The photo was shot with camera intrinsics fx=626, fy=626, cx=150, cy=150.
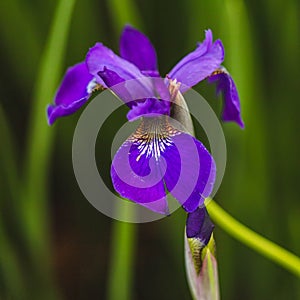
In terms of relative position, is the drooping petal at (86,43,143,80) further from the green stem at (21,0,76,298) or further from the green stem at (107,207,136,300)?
the green stem at (107,207,136,300)

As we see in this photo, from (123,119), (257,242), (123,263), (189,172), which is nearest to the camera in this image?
(189,172)

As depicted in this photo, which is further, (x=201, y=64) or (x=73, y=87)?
(x=73, y=87)

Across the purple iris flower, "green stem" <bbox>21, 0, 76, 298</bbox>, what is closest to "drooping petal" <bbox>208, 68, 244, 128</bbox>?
the purple iris flower

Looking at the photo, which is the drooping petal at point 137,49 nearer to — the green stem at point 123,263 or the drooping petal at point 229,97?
the drooping petal at point 229,97

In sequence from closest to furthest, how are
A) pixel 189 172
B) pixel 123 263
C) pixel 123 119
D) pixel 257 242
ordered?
pixel 189 172
pixel 257 242
pixel 123 263
pixel 123 119

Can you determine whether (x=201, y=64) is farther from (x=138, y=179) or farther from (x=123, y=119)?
(x=123, y=119)

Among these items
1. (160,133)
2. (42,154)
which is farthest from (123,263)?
(160,133)

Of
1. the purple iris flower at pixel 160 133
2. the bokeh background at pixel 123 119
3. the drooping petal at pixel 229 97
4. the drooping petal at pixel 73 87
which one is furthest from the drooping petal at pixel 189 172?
the bokeh background at pixel 123 119

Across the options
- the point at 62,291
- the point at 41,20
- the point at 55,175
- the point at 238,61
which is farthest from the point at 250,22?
the point at 62,291
